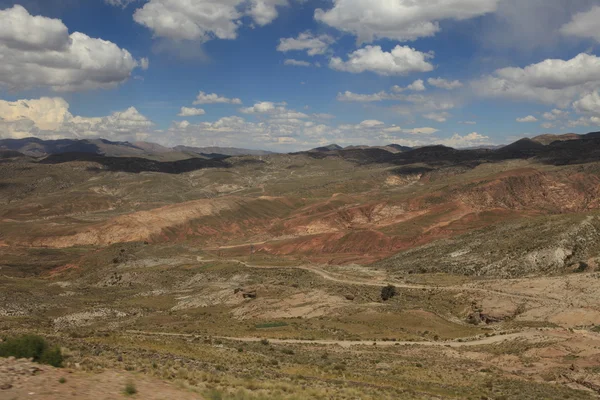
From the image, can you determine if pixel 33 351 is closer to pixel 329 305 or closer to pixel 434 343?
pixel 434 343

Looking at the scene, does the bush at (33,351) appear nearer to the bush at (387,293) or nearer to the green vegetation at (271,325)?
the green vegetation at (271,325)

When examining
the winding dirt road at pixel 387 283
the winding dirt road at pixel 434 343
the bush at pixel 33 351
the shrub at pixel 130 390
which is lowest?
the winding dirt road at pixel 387 283

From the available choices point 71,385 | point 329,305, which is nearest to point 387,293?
point 329,305

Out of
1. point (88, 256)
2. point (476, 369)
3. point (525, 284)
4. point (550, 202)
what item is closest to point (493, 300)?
point (525, 284)

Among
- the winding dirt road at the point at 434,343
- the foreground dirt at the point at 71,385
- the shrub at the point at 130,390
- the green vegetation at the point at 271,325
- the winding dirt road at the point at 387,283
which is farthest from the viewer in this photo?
the winding dirt road at the point at 387,283

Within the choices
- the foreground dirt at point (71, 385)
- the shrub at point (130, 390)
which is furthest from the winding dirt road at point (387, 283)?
the shrub at point (130, 390)
